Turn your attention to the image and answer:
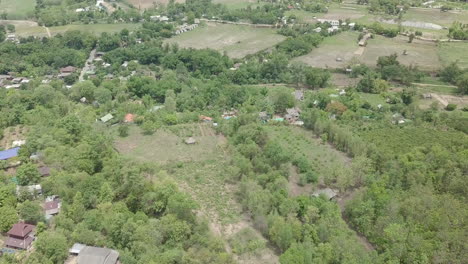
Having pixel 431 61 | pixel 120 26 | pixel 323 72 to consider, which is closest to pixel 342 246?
pixel 323 72

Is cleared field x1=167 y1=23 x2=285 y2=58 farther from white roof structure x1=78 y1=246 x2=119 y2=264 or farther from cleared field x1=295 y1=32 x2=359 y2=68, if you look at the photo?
white roof structure x1=78 y1=246 x2=119 y2=264

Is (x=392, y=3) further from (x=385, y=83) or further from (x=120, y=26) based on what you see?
(x=120, y=26)

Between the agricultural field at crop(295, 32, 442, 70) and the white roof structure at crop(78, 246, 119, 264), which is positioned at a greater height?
the agricultural field at crop(295, 32, 442, 70)

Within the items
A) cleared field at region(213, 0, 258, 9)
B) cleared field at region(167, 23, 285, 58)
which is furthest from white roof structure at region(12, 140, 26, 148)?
cleared field at region(213, 0, 258, 9)

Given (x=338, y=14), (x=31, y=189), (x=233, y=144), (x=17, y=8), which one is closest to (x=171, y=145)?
(x=233, y=144)

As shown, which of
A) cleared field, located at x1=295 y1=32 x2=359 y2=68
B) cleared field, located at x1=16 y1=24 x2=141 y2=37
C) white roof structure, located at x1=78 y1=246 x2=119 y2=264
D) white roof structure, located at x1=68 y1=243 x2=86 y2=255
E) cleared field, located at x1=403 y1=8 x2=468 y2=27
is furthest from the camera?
cleared field, located at x1=403 y1=8 x2=468 y2=27

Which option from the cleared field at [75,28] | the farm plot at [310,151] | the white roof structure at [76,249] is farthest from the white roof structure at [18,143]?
the cleared field at [75,28]
